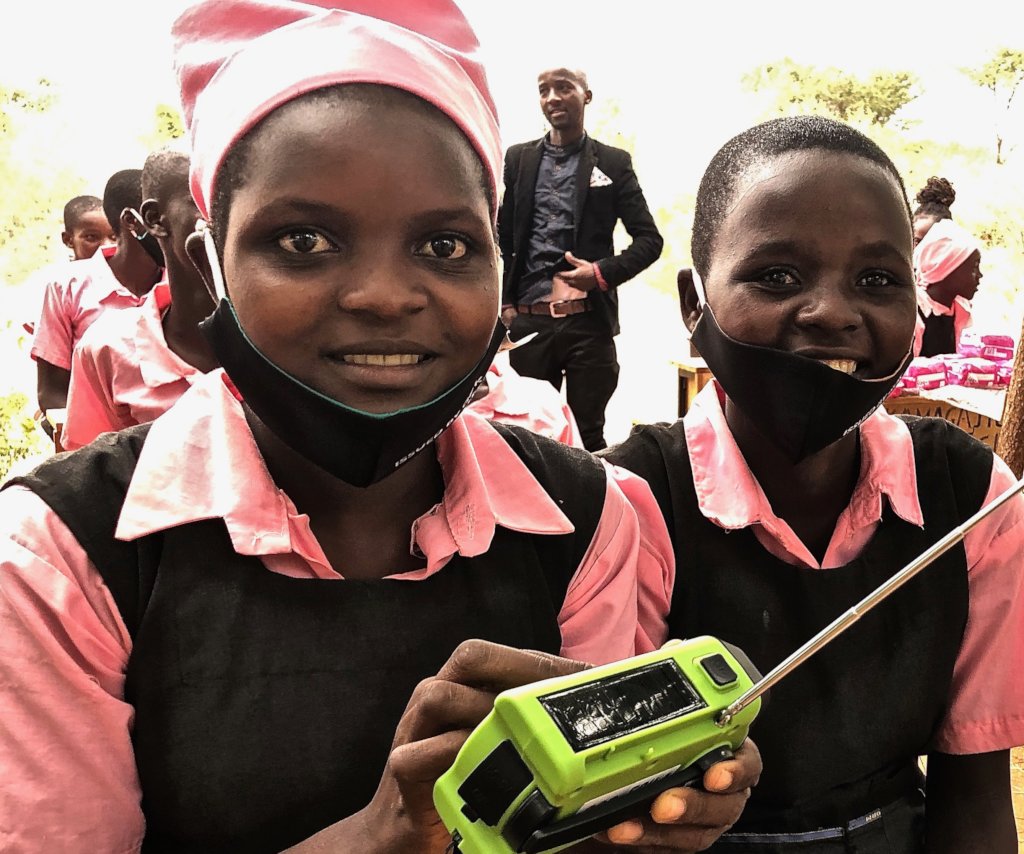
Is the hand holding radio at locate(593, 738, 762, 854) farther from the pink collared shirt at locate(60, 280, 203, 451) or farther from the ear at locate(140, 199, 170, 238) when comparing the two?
the ear at locate(140, 199, 170, 238)

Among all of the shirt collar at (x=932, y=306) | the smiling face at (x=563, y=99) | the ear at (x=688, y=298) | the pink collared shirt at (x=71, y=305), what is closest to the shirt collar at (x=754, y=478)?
the ear at (x=688, y=298)

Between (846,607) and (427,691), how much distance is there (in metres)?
0.67

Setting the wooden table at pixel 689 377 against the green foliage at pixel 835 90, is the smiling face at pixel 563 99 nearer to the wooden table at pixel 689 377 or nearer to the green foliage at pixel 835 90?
the wooden table at pixel 689 377

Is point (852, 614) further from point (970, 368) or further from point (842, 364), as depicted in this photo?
point (970, 368)

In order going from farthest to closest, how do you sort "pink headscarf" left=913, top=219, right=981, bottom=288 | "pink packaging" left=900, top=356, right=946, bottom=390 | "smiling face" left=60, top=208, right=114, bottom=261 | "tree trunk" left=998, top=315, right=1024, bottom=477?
"pink headscarf" left=913, top=219, right=981, bottom=288 → "smiling face" left=60, top=208, right=114, bottom=261 → "pink packaging" left=900, top=356, right=946, bottom=390 → "tree trunk" left=998, top=315, right=1024, bottom=477

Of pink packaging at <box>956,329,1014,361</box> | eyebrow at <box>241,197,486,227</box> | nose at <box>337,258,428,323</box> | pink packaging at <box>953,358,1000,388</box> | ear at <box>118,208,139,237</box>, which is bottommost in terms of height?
pink packaging at <box>953,358,1000,388</box>

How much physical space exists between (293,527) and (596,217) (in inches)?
132

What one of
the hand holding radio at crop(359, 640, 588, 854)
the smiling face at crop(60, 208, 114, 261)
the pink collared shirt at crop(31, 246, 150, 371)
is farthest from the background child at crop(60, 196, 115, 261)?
the hand holding radio at crop(359, 640, 588, 854)

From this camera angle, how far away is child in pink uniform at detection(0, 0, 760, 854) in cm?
82

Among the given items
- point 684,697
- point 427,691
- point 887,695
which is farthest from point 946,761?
point 427,691

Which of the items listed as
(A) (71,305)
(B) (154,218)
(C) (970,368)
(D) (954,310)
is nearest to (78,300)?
(A) (71,305)

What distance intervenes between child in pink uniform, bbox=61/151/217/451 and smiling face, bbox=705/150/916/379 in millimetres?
1282

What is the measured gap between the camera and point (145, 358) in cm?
207

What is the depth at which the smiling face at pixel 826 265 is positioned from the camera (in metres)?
1.18
